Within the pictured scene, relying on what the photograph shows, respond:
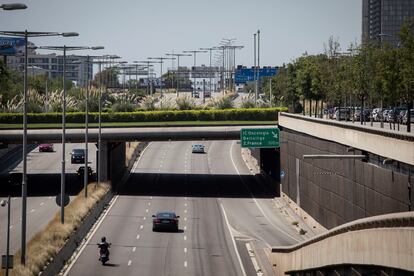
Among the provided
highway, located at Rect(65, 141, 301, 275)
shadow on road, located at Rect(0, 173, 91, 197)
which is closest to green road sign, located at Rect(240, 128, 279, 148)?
highway, located at Rect(65, 141, 301, 275)

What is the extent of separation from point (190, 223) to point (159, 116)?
154 feet

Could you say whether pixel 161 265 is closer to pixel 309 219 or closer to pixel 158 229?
pixel 158 229

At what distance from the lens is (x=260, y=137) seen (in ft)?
251

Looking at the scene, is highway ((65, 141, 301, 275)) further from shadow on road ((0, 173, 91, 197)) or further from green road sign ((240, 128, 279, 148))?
green road sign ((240, 128, 279, 148))

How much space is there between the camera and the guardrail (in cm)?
→ 2338

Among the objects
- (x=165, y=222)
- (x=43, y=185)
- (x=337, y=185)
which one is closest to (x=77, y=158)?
(x=43, y=185)

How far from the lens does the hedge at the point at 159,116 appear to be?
107688mm

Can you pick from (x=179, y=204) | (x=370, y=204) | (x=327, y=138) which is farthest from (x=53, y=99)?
(x=370, y=204)

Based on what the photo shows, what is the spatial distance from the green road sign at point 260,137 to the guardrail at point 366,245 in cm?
3646

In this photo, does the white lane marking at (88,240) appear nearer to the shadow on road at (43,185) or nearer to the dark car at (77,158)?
the shadow on road at (43,185)

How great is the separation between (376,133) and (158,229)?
82.3 feet

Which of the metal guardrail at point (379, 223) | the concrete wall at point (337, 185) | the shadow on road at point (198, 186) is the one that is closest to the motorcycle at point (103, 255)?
the concrete wall at point (337, 185)

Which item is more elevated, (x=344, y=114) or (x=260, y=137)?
(x=344, y=114)

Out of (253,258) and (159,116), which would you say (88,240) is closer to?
(253,258)
